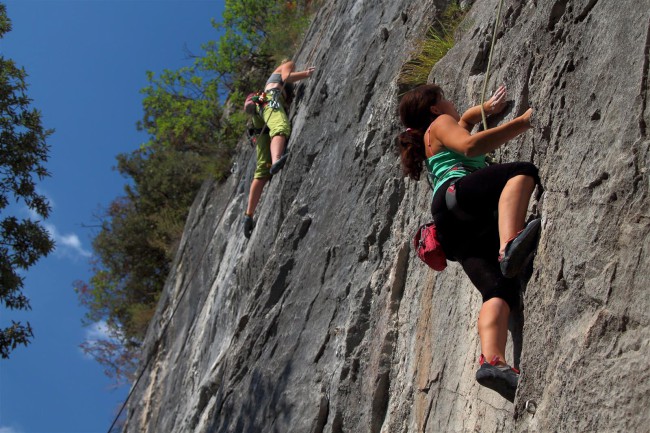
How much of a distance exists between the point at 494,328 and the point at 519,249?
41 centimetres

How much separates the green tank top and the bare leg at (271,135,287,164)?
203 inches

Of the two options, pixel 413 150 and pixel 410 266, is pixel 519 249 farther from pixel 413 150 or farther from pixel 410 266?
pixel 410 266

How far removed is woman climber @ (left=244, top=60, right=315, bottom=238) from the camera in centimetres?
1023

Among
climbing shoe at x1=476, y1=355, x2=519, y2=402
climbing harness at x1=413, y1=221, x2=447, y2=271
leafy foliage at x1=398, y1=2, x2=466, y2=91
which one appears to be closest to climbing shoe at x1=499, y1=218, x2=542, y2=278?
climbing shoe at x1=476, y1=355, x2=519, y2=402

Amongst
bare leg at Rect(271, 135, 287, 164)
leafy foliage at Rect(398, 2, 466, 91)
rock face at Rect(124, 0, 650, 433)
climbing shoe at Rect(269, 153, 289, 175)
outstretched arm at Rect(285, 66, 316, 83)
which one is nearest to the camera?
rock face at Rect(124, 0, 650, 433)

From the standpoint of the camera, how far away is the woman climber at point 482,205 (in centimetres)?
439

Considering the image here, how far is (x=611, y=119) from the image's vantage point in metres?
4.13

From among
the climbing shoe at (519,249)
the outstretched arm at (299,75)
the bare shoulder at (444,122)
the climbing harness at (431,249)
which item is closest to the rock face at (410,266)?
the climbing shoe at (519,249)

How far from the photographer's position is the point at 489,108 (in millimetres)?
5539

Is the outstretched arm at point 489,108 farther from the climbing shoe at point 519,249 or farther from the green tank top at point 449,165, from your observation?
the climbing shoe at point 519,249

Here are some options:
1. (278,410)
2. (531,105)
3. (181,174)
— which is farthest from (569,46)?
(181,174)

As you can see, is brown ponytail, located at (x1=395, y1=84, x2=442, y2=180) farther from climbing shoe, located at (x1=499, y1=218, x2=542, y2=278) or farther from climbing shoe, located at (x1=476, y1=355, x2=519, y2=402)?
climbing shoe, located at (x1=476, y1=355, x2=519, y2=402)

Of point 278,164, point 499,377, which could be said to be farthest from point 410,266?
point 278,164

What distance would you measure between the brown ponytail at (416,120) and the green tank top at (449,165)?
245mm
